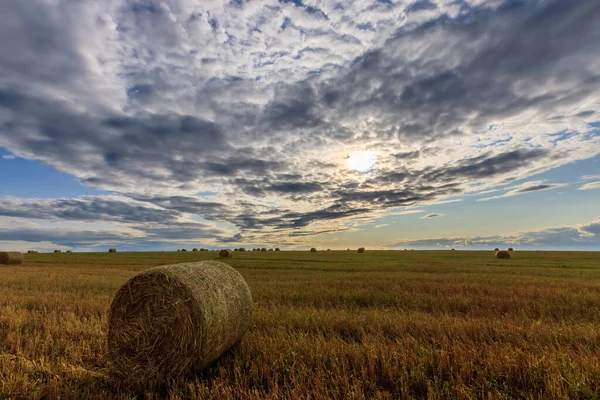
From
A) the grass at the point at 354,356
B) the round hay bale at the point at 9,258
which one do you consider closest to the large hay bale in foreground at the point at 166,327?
the grass at the point at 354,356

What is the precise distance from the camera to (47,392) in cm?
461

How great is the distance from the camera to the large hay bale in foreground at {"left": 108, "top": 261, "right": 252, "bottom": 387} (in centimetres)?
550

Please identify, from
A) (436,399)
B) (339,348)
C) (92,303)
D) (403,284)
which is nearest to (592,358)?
(436,399)

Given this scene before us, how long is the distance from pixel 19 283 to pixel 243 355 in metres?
15.5

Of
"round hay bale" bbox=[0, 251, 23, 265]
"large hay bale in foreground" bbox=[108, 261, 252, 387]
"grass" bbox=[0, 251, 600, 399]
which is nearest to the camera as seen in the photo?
"grass" bbox=[0, 251, 600, 399]

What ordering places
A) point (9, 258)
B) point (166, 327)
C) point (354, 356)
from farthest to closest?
point (9, 258)
point (166, 327)
point (354, 356)

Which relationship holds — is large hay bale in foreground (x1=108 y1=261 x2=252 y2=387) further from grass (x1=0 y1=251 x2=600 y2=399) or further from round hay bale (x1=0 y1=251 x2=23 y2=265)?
round hay bale (x1=0 y1=251 x2=23 y2=265)

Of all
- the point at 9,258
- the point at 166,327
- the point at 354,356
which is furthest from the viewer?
the point at 9,258

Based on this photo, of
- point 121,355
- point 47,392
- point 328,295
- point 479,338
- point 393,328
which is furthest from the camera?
point 328,295

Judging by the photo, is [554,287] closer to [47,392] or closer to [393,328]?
[393,328]

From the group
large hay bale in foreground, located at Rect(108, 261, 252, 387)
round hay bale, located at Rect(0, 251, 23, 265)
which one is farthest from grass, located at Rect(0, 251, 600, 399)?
round hay bale, located at Rect(0, 251, 23, 265)

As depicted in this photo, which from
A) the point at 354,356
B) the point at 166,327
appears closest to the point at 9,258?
the point at 166,327

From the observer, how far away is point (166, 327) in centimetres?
571

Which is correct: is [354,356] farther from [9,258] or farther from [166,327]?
[9,258]
